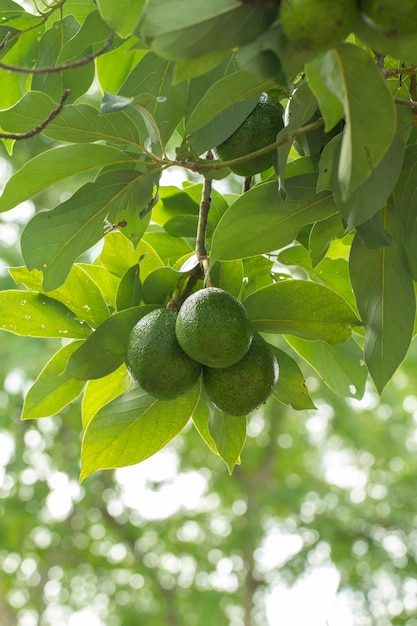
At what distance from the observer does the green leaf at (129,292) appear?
122cm

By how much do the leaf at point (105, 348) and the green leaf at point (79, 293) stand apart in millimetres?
138

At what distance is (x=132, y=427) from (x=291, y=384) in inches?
11.2

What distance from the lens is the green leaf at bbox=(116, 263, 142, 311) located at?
4.02 ft

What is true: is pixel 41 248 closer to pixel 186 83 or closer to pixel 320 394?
pixel 186 83

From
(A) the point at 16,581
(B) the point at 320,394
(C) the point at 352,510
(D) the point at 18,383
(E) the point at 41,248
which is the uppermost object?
(E) the point at 41,248

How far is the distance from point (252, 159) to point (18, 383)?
688 cm

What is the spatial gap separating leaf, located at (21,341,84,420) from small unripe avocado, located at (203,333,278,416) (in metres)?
0.28

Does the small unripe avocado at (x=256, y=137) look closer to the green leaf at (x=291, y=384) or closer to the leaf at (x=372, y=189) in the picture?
the leaf at (x=372, y=189)

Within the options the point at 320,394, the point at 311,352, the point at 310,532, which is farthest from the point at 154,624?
the point at 311,352

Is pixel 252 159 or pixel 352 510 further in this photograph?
pixel 352 510

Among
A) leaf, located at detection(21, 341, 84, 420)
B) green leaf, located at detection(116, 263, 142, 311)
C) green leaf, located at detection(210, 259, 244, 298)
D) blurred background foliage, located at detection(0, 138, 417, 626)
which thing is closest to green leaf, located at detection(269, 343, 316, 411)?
green leaf, located at detection(210, 259, 244, 298)

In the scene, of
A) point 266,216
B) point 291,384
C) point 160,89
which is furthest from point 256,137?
point 291,384

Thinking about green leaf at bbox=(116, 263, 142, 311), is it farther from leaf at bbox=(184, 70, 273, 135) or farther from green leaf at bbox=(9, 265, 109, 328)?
leaf at bbox=(184, 70, 273, 135)

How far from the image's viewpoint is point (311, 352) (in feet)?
4.53
